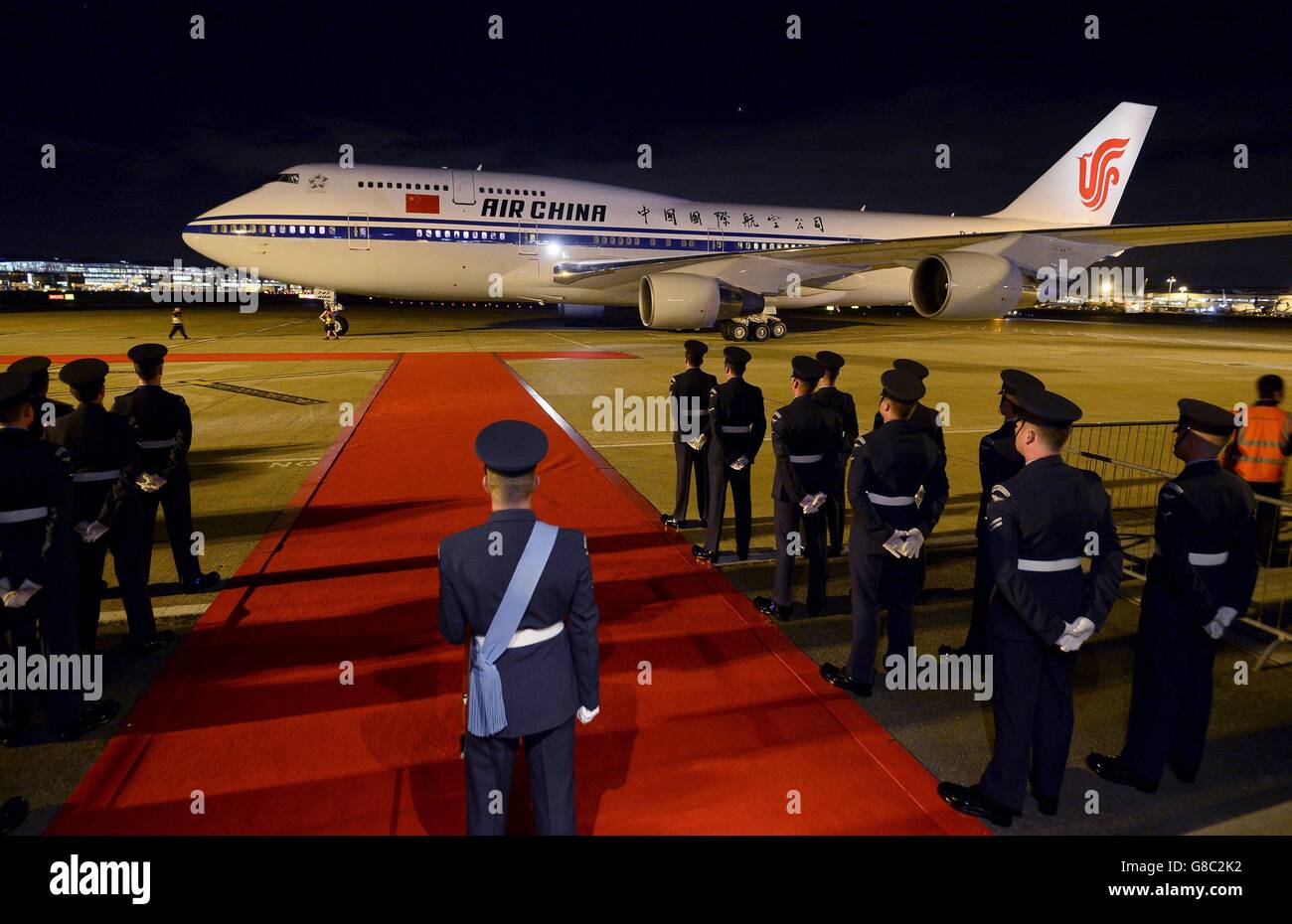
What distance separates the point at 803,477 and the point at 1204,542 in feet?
8.00

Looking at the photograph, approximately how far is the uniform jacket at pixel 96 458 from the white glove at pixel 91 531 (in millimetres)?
125

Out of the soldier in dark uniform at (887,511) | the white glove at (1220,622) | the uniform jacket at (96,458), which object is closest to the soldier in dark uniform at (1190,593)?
the white glove at (1220,622)

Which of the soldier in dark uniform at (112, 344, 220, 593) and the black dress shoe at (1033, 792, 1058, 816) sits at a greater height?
the soldier in dark uniform at (112, 344, 220, 593)

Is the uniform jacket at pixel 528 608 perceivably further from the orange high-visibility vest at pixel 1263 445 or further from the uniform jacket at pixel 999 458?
the orange high-visibility vest at pixel 1263 445

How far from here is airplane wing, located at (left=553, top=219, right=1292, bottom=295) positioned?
14.7 m

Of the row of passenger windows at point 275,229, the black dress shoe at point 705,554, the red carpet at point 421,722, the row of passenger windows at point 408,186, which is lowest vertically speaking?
the red carpet at point 421,722

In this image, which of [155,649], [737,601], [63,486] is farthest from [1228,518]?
[155,649]

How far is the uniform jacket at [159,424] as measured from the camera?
5.41 meters

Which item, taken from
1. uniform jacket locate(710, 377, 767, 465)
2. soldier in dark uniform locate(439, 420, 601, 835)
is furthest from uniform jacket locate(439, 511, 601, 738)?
uniform jacket locate(710, 377, 767, 465)

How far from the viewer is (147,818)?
3189mm

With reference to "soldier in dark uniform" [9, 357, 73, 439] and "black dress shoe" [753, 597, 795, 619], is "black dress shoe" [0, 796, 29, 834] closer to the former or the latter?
"soldier in dark uniform" [9, 357, 73, 439]

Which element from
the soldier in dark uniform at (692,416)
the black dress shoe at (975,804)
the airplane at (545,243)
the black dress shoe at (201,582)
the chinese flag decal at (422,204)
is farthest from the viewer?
the chinese flag decal at (422,204)

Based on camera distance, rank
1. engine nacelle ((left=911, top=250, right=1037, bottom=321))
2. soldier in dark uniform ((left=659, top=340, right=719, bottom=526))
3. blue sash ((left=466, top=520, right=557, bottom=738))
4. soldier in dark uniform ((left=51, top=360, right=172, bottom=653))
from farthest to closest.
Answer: engine nacelle ((left=911, top=250, right=1037, bottom=321)) < soldier in dark uniform ((left=659, top=340, right=719, bottom=526)) < soldier in dark uniform ((left=51, top=360, right=172, bottom=653)) < blue sash ((left=466, top=520, right=557, bottom=738))

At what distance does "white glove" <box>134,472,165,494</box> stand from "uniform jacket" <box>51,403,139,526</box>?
0.36m
